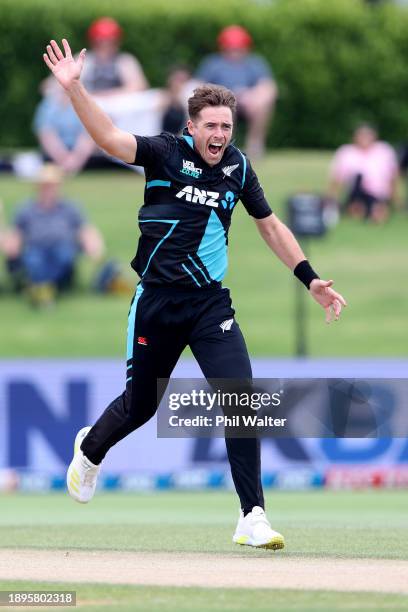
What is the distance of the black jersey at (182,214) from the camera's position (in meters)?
7.69

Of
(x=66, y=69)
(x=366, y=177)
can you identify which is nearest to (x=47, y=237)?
(x=366, y=177)

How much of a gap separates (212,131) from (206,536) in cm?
261

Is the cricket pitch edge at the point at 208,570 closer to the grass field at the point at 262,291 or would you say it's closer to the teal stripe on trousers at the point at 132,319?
the teal stripe on trousers at the point at 132,319

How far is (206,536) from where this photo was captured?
8992 mm

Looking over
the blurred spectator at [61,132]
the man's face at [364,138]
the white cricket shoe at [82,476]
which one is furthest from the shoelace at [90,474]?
the man's face at [364,138]

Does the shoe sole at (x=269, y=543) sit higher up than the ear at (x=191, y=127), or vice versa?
the ear at (x=191, y=127)

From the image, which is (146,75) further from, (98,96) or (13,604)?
(13,604)

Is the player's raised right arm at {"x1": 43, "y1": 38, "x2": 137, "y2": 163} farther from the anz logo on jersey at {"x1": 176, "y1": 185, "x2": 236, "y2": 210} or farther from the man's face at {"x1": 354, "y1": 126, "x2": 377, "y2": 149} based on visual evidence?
the man's face at {"x1": 354, "y1": 126, "x2": 377, "y2": 149}

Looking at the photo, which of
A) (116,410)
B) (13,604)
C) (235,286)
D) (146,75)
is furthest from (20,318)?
(13,604)

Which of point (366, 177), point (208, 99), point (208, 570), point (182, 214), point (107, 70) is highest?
point (107, 70)

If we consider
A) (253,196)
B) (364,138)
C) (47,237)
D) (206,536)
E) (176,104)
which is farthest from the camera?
(364,138)

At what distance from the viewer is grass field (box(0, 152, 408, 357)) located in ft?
64.0

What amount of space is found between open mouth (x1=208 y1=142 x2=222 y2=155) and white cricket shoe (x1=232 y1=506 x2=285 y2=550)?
1.82 metres

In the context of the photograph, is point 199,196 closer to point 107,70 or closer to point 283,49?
point 107,70
